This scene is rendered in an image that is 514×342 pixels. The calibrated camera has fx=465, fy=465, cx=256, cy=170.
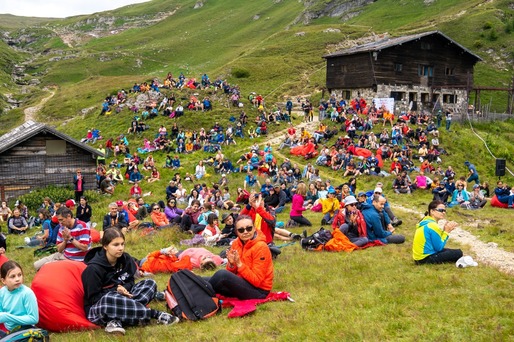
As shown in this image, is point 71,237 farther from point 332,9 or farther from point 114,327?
point 332,9

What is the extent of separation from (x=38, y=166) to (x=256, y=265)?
Answer: 2260 cm

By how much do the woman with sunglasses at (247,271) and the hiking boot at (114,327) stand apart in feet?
4.98

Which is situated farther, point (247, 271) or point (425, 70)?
point (425, 70)

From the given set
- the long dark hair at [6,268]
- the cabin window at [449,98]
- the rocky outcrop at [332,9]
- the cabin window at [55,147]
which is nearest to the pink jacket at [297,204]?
the long dark hair at [6,268]

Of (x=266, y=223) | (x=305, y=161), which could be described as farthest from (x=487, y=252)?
(x=305, y=161)

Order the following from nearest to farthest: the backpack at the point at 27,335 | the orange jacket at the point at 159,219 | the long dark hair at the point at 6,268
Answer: the backpack at the point at 27,335
the long dark hair at the point at 6,268
the orange jacket at the point at 159,219

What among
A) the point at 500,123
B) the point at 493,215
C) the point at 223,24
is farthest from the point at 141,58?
the point at 493,215

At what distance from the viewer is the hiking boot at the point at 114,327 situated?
6.36m

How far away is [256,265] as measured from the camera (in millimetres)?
7230

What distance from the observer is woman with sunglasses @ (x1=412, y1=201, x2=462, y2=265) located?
28.5 ft

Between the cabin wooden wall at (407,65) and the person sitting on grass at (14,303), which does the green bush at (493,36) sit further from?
the person sitting on grass at (14,303)

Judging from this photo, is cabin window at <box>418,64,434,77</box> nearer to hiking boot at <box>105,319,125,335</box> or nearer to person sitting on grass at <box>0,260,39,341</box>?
hiking boot at <box>105,319,125,335</box>

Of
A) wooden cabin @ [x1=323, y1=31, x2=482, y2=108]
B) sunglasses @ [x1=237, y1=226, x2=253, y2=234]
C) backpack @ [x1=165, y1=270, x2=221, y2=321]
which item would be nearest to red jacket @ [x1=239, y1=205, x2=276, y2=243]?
sunglasses @ [x1=237, y1=226, x2=253, y2=234]

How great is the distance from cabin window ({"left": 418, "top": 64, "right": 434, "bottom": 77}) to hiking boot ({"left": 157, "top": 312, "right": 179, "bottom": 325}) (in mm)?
43887
